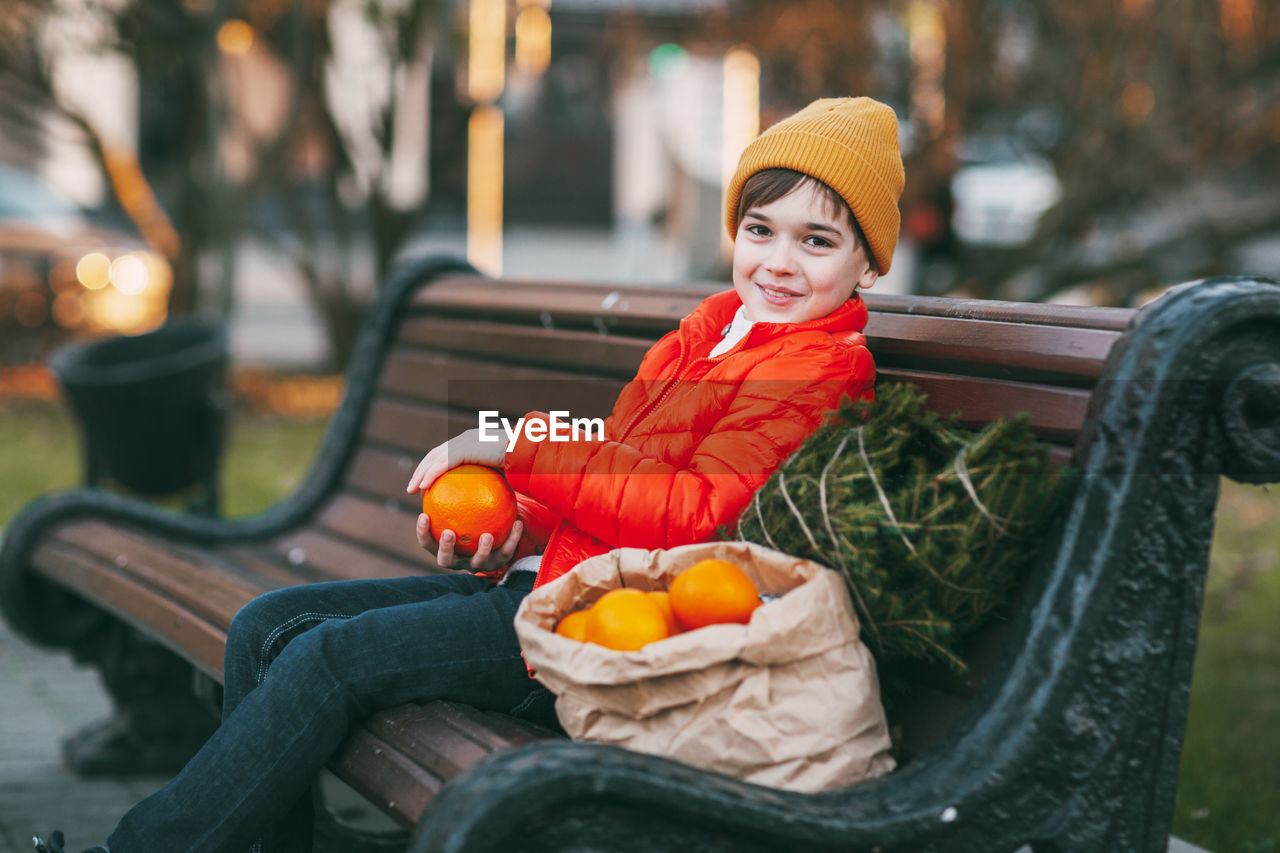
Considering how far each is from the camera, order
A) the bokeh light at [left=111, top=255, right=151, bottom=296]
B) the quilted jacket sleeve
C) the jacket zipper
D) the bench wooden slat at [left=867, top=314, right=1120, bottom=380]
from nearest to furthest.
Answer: the bench wooden slat at [left=867, top=314, right=1120, bottom=380] < the quilted jacket sleeve < the jacket zipper < the bokeh light at [left=111, top=255, right=151, bottom=296]

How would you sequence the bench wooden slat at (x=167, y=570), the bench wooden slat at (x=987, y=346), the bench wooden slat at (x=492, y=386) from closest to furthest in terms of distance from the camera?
the bench wooden slat at (x=987, y=346) → the bench wooden slat at (x=167, y=570) → the bench wooden slat at (x=492, y=386)

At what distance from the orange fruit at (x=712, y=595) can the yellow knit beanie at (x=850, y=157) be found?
76cm

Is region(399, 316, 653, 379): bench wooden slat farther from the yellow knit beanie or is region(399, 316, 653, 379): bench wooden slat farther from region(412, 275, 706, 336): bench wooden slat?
the yellow knit beanie

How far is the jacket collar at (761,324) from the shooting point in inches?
99.4

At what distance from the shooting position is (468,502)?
8.07ft

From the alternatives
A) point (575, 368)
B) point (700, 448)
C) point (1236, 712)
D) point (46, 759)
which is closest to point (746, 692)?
point (700, 448)

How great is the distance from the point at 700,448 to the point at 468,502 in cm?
41

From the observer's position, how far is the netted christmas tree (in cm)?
203

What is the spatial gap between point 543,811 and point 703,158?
11.4 metres

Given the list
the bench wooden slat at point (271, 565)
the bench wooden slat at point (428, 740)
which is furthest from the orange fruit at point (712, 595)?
the bench wooden slat at point (271, 565)

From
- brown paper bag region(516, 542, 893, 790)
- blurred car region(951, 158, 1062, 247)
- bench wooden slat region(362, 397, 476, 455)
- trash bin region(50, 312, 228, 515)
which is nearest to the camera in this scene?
brown paper bag region(516, 542, 893, 790)

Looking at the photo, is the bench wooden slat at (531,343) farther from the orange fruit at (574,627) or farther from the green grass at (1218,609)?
the green grass at (1218,609)

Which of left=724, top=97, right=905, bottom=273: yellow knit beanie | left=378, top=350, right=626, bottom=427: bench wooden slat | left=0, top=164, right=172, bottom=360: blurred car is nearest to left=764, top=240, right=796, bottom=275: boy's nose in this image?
left=724, top=97, right=905, bottom=273: yellow knit beanie

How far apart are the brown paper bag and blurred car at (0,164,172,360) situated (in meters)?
11.2
